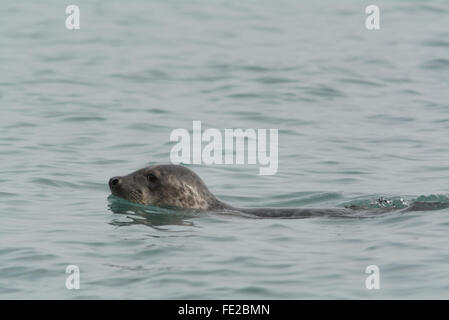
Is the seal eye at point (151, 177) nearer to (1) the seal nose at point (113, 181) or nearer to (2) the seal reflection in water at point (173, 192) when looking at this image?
(2) the seal reflection in water at point (173, 192)

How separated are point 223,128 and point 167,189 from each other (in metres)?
A: 5.36

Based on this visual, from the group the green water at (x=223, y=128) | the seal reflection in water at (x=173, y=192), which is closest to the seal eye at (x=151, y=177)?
the seal reflection in water at (x=173, y=192)

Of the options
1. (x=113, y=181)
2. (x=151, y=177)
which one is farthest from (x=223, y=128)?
(x=113, y=181)

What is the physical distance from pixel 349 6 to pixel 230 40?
6.35 m

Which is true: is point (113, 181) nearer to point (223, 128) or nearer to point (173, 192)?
point (173, 192)

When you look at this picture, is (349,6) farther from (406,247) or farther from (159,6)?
(406,247)

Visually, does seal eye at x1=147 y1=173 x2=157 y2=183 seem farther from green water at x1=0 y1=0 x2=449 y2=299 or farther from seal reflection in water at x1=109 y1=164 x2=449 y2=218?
green water at x1=0 y1=0 x2=449 y2=299

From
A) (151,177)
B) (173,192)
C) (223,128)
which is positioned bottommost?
(173,192)

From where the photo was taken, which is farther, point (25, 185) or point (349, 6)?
point (349, 6)

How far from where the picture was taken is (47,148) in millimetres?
17125

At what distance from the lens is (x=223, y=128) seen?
61.6 feet

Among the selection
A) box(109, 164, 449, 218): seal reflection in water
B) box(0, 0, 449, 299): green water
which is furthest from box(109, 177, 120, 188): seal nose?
box(0, 0, 449, 299): green water

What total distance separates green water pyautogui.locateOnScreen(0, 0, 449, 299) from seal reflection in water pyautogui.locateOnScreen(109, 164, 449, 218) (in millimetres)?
217

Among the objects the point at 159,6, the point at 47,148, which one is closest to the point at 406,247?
the point at 47,148
